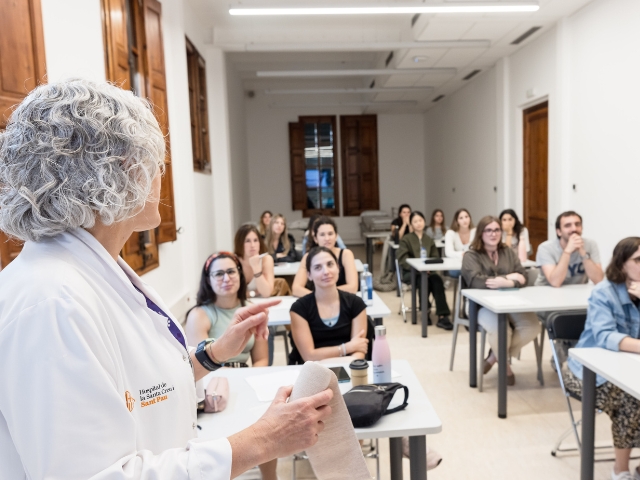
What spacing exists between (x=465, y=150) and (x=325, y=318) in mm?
7955

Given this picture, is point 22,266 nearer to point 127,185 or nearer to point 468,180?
point 127,185

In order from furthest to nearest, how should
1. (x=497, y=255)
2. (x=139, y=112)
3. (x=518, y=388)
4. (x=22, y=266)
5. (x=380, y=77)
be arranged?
(x=380, y=77) → (x=497, y=255) → (x=518, y=388) → (x=139, y=112) → (x=22, y=266)

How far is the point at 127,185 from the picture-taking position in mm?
901

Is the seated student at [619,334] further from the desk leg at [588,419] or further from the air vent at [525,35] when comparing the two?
the air vent at [525,35]

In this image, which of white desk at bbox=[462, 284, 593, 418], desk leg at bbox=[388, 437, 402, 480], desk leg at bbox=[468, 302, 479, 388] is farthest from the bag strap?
desk leg at bbox=[468, 302, 479, 388]

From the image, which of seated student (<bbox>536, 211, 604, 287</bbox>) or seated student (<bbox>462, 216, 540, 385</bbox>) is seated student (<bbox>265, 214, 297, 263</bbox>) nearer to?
seated student (<bbox>462, 216, 540, 385</bbox>)

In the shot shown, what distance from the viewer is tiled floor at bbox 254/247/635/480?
271 centimetres

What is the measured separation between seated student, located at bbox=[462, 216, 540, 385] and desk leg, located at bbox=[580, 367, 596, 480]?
1.30 meters

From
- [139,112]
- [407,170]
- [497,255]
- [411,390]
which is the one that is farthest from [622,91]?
[407,170]

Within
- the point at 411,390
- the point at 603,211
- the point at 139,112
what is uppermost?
the point at 139,112

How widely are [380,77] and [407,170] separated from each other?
457 cm

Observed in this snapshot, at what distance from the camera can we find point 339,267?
14.0 feet

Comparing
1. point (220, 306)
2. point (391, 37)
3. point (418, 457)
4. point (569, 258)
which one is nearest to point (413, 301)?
point (569, 258)

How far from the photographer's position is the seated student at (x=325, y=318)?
2814 millimetres
